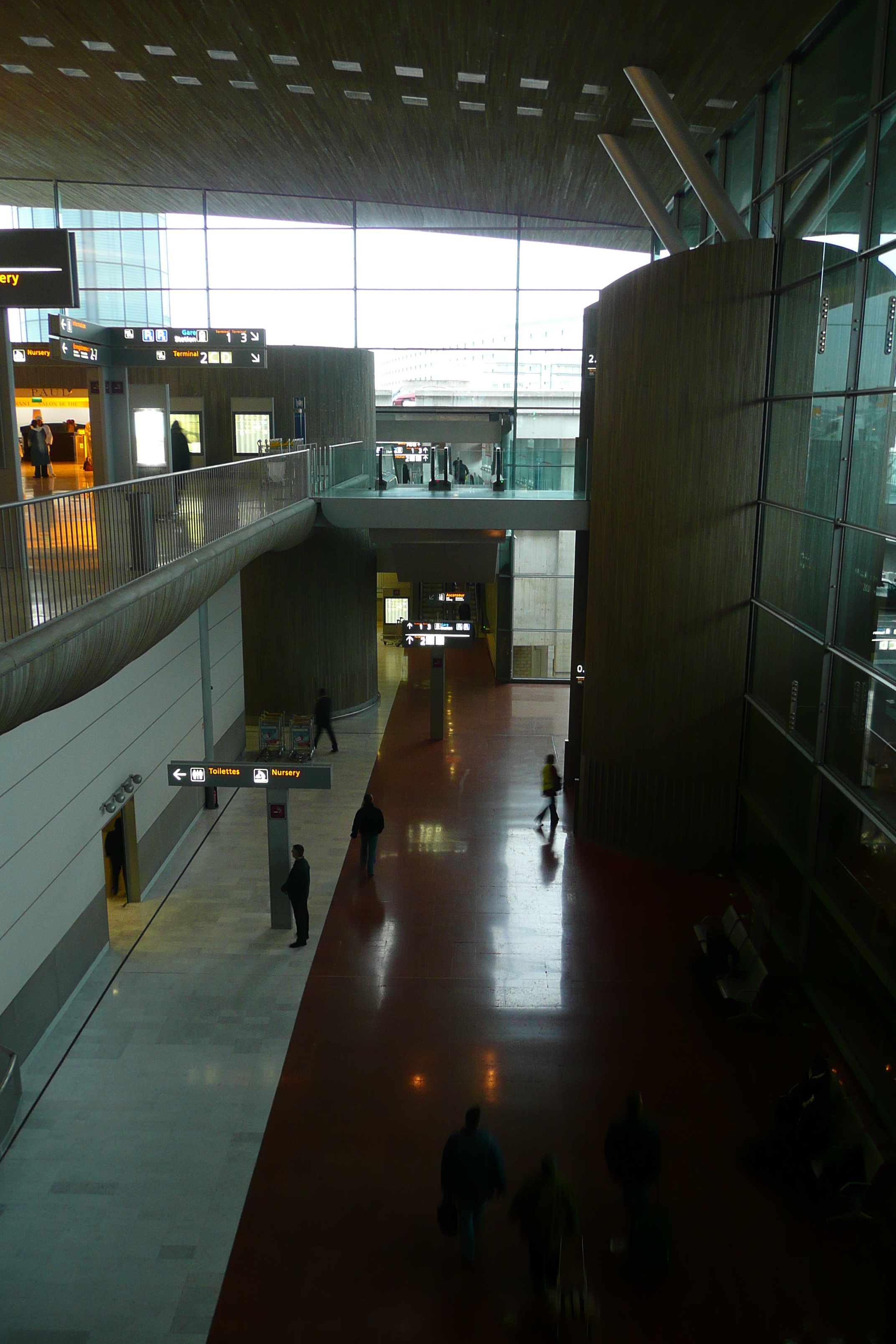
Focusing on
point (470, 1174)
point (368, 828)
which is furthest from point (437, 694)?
point (470, 1174)

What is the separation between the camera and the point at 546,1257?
6625 mm

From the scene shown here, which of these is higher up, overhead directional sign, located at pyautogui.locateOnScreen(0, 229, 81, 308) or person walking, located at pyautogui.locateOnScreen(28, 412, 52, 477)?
overhead directional sign, located at pyautogui.locateOnScreen(0, 229, 81, 308)

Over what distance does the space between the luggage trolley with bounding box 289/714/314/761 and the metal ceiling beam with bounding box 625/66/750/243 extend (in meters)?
11.1

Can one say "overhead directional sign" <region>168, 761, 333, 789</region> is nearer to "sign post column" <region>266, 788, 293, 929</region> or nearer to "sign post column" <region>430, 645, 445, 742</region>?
"sign post column" <region>266, 788, 293, 929</region>

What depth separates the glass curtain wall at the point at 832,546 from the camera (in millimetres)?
9188

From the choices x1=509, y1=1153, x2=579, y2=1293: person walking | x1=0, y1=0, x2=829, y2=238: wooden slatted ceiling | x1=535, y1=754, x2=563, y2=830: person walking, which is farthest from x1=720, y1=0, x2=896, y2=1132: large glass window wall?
x1=509, y1=1153, x2=579, y2=1293: person walking

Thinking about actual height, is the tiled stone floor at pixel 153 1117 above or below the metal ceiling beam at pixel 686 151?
below

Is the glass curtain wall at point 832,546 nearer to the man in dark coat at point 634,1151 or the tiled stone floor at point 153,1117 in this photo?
the man in dark coat at point 634,1151

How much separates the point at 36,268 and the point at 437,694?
13.1 m

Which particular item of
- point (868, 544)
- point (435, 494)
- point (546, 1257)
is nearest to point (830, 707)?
point (868, 544)

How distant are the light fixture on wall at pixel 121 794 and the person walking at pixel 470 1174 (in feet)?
20.6

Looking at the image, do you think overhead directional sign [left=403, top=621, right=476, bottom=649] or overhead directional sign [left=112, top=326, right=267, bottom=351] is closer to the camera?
overhead directional sign [left=112, top=326, right=267, bottom=351]

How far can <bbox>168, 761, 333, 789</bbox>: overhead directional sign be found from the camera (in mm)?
11211

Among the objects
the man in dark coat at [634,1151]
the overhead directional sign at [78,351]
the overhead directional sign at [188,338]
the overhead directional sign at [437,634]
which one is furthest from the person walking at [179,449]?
the man in dark coat at [634,1151]
